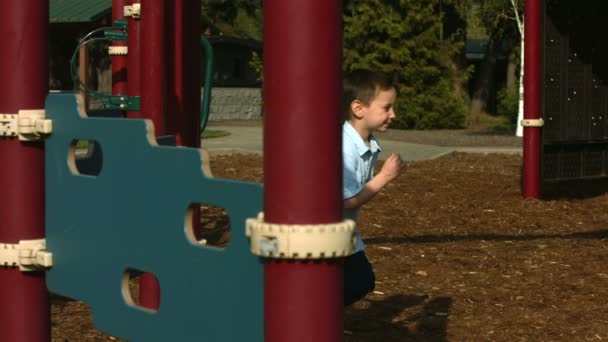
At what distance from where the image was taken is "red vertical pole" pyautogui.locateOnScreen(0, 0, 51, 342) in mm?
3576

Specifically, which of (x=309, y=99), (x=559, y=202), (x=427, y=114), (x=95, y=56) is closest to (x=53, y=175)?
(x=309, y=99)

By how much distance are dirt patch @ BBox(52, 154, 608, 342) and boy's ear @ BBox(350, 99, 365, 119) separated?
1502 millimetres

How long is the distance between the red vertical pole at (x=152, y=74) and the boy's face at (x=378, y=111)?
4.11ft

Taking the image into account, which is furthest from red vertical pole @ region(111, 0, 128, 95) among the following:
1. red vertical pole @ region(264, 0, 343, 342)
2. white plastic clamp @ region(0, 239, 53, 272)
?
red vertical pole @ region(264, 0, 343, 342)

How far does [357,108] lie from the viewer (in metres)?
4.15

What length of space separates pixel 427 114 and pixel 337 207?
2525 centimetres

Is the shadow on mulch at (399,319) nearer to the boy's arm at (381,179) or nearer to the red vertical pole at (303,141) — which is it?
the boy's arm at (381,179)

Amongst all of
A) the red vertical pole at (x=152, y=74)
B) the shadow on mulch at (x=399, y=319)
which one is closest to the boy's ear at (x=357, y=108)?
the red vertical pole at (x=152, y=74)

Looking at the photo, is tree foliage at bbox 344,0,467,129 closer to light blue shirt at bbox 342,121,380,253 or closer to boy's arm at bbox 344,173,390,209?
light blue shirt at bbox 342,121,380,253

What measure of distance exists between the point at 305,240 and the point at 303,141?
0.20m

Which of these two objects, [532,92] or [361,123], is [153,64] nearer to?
[361,123]

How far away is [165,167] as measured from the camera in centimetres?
299

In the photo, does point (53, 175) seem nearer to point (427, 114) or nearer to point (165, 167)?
point (165, 167)

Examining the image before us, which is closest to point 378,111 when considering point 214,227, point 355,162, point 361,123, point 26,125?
point 361,123
